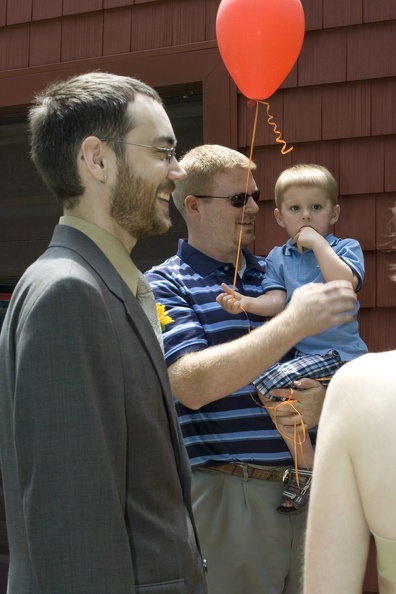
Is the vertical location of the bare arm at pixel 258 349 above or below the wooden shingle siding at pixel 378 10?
below

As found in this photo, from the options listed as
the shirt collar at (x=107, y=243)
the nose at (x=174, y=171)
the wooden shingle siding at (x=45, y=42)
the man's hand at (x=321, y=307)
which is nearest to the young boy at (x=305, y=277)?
the man's hand at (x=321, y=307)

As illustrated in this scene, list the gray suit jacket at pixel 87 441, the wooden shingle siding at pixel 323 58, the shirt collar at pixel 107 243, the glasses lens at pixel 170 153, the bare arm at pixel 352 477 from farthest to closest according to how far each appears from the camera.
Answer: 1. the wooden shingle siding at pixel 323 58
2. the glasses lens at pixel 170 153
3. the shirt collar at pixel 107 243
4. the gray suit jacket at pixel 87 441
5. the bare arm at pixel 352 477

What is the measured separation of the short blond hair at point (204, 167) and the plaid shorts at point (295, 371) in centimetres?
67

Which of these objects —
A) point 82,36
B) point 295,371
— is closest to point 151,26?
point 82,36

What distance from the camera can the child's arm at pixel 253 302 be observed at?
101 inches

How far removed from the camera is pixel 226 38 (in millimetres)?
2898

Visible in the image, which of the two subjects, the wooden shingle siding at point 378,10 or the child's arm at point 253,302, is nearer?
the child's arm at point 253,302

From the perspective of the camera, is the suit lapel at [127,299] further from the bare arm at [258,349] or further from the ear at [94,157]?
the bare arm at [258,349]

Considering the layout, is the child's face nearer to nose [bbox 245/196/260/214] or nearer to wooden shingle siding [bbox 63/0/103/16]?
nose [bbox 245/196/260/214]

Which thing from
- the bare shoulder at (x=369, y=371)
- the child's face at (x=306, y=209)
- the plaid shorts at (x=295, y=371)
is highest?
the child's face at (x=306, y=209)

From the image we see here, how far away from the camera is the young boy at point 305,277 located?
256cm

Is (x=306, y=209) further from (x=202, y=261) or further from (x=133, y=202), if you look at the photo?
(x=133, y=202)

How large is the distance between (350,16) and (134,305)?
7.78ft

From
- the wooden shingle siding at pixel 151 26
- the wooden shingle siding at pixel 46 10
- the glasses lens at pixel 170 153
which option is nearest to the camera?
the glasses lens at pixel 170 153
